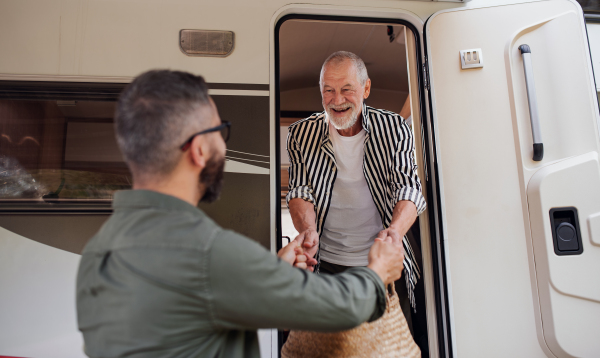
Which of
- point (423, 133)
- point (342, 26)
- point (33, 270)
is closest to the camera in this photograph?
point (33, 270)

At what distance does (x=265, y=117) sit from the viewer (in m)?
2.23

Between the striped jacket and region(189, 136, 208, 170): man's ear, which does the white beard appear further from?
region(189, 136, 208, 170): man's ear

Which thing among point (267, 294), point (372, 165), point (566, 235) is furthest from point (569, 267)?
point (267, 294)

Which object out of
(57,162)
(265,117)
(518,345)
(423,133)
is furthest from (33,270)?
(518,345)

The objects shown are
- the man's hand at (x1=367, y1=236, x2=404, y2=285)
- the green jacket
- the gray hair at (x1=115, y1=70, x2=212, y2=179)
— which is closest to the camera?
the green jacket

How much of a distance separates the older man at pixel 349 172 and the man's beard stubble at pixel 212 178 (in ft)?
3.41

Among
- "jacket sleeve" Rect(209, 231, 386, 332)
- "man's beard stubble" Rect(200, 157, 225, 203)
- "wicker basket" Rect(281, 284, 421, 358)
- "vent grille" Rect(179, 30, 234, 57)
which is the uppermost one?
"vent grille" Rect(179, 30, 234, 57)

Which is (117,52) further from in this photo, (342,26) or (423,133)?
(342,26)

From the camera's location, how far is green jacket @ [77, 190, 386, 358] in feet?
3.05

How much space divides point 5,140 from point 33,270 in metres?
0.67

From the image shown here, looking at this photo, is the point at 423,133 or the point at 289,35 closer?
the point at 423,133

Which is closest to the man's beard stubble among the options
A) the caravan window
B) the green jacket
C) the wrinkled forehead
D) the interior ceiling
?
the green jacket

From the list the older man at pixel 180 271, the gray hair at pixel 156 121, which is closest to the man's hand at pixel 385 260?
the older man at pixel 180 271

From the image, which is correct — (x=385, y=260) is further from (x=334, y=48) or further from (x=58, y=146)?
(x=334, y=48)
